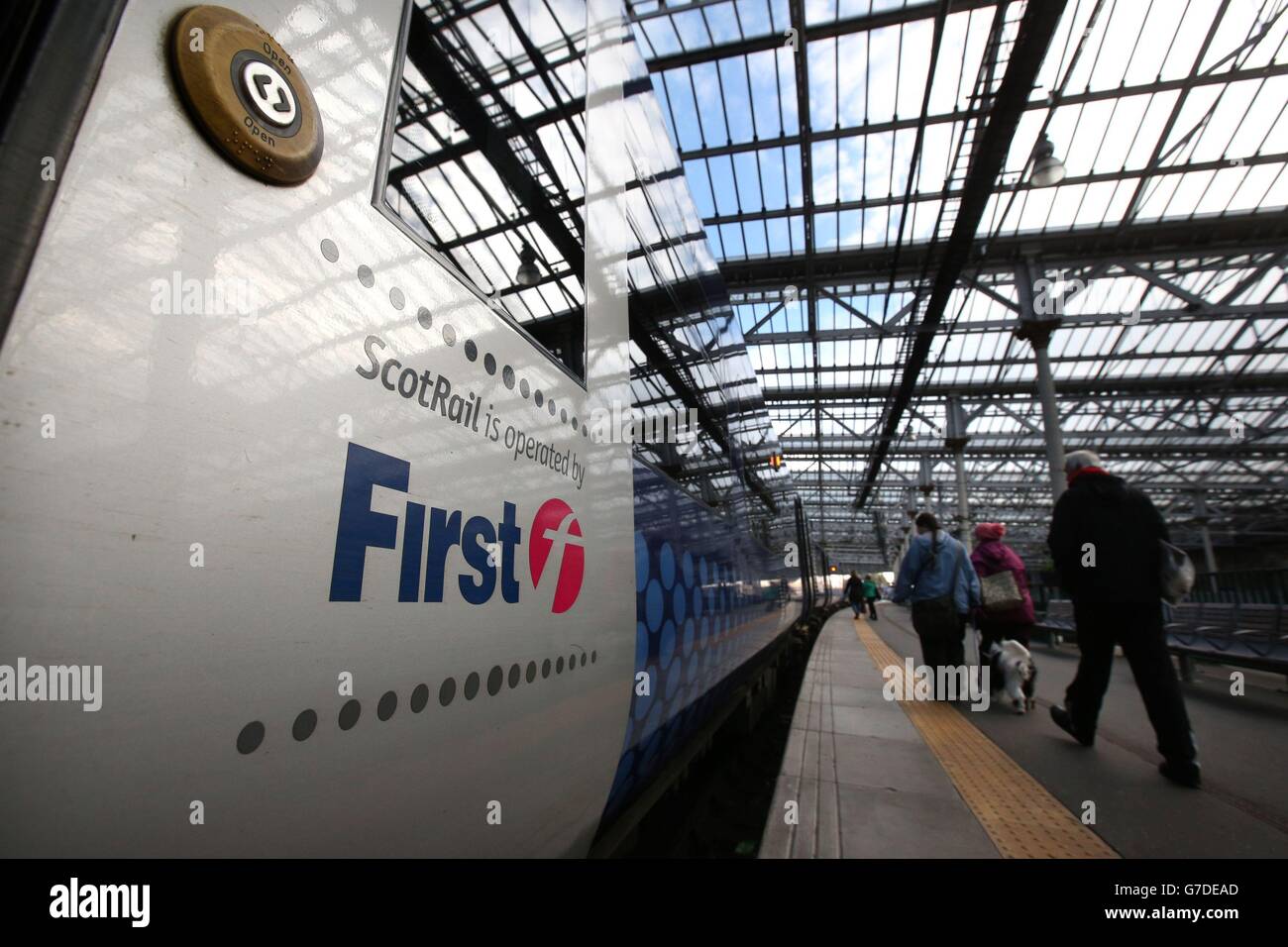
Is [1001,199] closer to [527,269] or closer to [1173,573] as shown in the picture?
[1173,573]

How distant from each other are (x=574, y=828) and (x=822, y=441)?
28252mm

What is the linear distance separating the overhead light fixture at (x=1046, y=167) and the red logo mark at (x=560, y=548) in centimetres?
1196

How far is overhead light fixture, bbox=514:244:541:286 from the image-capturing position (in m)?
1.47

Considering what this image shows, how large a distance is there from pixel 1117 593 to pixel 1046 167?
9.92 meters

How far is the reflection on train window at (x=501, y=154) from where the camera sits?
1.13 m

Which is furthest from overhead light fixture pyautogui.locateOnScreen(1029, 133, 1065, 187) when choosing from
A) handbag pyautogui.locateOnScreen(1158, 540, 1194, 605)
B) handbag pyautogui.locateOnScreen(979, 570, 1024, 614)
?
handbag pyautogui.locateOnScreen(1158, 540, 1194, 605)

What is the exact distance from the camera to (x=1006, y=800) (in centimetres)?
272

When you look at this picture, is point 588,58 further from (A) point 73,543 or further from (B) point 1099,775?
(B) point 1099,775

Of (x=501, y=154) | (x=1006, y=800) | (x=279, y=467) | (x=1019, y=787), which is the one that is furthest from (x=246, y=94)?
(x=1019, y=787)

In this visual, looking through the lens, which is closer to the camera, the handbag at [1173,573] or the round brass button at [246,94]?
the round brass button at [246,94]

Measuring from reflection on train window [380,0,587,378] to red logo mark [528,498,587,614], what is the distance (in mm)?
447

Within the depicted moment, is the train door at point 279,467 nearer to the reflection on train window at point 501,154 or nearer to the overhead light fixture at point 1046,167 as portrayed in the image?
the reflection on train window at point 501,154

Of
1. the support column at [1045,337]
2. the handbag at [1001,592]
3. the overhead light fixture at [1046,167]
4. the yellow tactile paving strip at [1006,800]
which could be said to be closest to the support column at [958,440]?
the support column at [1045,337]
